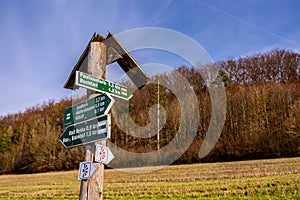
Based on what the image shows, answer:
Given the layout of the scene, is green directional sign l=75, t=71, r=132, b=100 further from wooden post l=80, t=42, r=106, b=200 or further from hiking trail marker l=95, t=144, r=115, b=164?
hiking trail marker l=95, t=144, r=115, b=164

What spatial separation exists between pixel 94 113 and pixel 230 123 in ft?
125

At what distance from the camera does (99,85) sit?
4238 millimetres

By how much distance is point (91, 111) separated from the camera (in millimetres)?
4145

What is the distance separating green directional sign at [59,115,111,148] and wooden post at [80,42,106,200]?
0.13 meters

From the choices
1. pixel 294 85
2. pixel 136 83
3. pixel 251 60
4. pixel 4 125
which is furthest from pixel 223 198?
pixel 4 125

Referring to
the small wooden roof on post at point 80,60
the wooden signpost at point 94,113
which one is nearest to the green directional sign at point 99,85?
the wooden signpost at point 94,113

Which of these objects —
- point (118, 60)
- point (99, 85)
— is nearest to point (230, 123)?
point (118, 60)

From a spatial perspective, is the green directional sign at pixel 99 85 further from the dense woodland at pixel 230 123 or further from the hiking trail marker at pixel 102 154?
the dense woodland at pixel 230 123

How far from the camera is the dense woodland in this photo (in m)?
32.1

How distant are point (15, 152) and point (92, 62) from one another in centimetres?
5454

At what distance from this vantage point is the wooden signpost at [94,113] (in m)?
3.88

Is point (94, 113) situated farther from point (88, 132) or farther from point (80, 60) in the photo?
point (80, 60)

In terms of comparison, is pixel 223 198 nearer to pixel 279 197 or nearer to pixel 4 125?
pixel 279 197

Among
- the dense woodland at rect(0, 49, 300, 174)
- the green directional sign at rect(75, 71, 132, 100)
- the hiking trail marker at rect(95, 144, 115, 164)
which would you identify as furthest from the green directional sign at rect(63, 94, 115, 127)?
the dense woodland at rect(0, 49, 300, 174)
